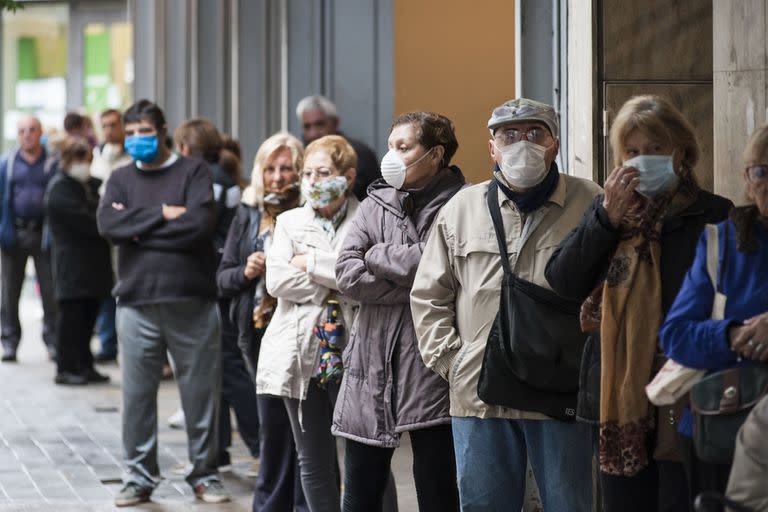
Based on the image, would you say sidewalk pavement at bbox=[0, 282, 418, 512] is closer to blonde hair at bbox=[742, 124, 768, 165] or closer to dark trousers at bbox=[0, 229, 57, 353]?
dark trousers at bbox=[0, 229, 57, 353]

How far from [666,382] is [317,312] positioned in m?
2.51

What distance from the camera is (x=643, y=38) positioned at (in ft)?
21.6

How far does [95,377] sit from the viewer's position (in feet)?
42.6

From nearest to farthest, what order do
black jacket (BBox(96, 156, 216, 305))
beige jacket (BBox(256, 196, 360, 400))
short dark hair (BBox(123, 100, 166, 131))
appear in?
beige jacket (BBox(256, 196, 360, 400))
black jacket (BBox(96, 156, 216, 305))
short dark hair (BBox(123, 100, 166, 131))

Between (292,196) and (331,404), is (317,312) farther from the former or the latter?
(292,196)

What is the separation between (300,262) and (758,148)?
9.49 feet

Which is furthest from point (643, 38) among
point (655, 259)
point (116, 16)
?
point (116, 16)

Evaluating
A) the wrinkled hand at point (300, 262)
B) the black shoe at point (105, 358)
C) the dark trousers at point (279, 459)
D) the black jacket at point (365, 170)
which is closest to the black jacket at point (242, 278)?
the dark trousers at point (279, 459)

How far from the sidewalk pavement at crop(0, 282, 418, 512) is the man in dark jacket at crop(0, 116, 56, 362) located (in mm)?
1131

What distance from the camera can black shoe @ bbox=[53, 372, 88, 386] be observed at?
42.2 ft

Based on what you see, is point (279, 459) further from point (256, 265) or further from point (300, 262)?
point (300, 262)

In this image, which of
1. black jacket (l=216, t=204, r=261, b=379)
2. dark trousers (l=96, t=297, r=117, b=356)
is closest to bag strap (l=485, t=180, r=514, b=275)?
black jacket (l=216, t=204, r=261, b=379)

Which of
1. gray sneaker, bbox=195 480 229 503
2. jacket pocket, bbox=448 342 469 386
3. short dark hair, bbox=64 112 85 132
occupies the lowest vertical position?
gray sneaker, bbox=195 480 229 503

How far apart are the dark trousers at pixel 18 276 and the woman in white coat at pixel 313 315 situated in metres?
8.23
